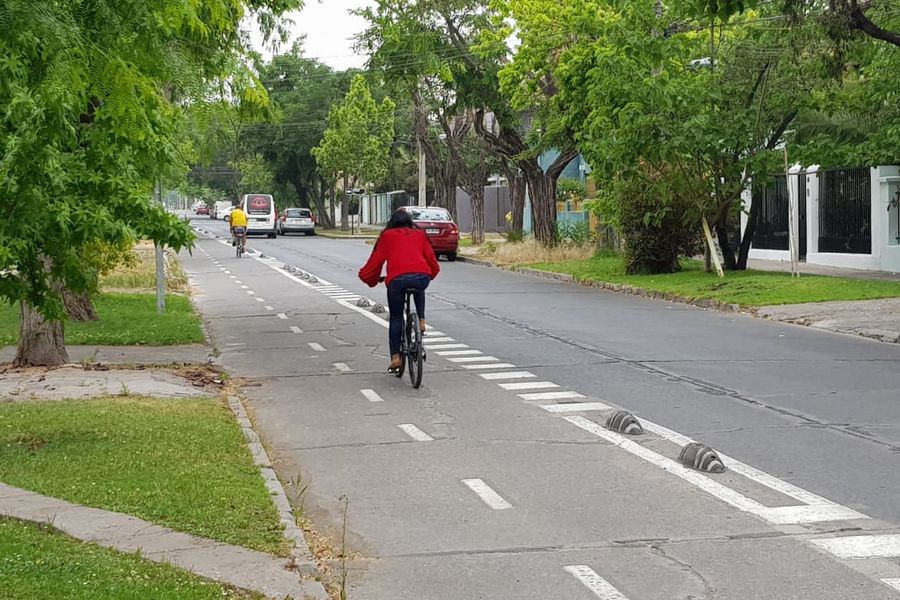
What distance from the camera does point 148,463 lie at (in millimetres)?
8508

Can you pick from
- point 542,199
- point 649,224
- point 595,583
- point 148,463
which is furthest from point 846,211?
point 595,583

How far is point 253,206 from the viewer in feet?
207

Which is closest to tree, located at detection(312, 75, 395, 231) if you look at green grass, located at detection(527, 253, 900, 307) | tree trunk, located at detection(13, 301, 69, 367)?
green grass, located at detection(527, 253, 900, 307)

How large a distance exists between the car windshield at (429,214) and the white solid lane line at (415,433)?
2951 cm

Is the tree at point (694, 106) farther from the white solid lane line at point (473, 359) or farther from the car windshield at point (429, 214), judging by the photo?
the car windshield at point (429, 214)

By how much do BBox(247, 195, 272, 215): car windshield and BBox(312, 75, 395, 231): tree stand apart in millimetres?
6062

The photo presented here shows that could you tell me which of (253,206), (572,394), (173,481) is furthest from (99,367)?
(253,206)

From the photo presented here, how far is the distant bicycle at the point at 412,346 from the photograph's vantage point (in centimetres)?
1281

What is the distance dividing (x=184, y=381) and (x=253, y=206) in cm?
5044

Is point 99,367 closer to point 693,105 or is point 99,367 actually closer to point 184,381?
point 184,381

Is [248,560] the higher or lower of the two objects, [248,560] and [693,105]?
the lower

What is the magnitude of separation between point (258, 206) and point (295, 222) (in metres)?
4.89

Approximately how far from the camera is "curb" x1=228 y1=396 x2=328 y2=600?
598 cm

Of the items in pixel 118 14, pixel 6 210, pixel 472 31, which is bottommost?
pixel 6 210
